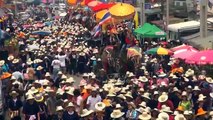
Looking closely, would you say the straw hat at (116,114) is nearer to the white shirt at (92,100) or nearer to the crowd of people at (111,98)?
the crowd of people at (111,98)

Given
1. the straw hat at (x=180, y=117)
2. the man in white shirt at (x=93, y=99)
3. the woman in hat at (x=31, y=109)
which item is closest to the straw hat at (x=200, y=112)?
the straw hat at (x=180, y=117)

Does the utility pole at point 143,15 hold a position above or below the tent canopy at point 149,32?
below

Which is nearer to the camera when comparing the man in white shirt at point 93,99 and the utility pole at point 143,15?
the man in white shirt at point 93,99

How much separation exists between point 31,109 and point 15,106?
3.10ft

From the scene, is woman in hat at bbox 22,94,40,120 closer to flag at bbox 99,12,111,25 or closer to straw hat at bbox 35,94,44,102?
straw hat at bbox 35,94,44,102

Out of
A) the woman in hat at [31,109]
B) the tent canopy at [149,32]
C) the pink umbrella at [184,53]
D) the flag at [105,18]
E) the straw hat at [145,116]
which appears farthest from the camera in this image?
the flag at [105,18]

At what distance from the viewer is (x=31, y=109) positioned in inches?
464

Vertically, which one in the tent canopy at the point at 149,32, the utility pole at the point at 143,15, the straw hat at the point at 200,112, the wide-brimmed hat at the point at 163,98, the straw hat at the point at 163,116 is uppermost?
the straw hat at the point at 163,116

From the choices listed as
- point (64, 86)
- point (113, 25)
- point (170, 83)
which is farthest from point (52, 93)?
point (113, 25)

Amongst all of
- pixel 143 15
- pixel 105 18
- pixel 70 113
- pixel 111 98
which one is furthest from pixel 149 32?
pixel 70 113

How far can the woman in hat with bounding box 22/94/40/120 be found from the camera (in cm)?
1177

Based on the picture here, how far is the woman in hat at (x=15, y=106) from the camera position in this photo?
12602 millimetres

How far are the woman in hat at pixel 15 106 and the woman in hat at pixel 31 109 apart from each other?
0.80m

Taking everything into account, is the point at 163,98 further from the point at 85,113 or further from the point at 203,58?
the point at 203,58
